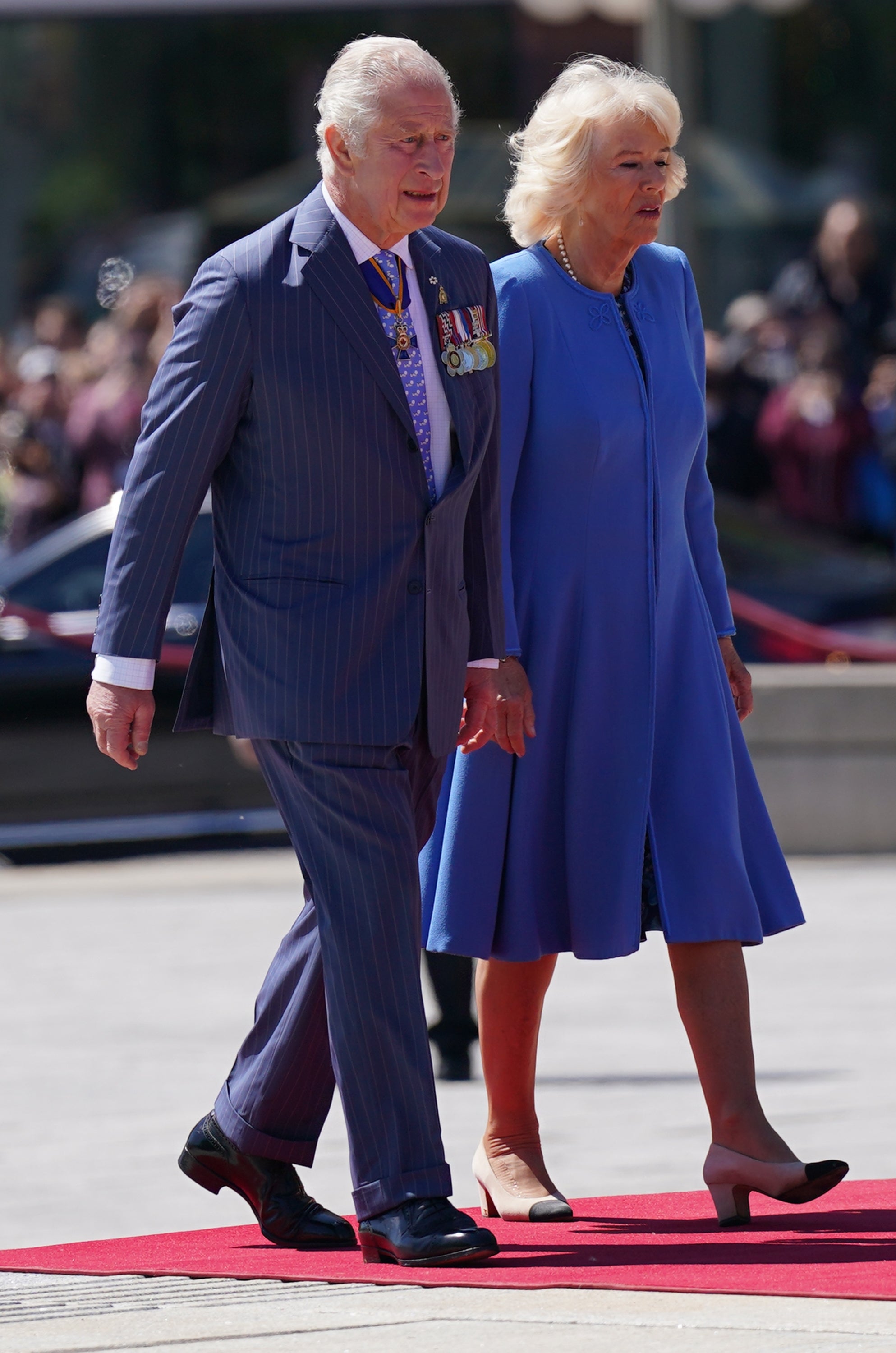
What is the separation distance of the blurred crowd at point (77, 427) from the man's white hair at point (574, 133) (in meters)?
8.55

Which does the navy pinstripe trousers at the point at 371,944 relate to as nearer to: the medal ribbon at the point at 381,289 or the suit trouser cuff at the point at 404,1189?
the suit trouser cuff at the point at 404,1189

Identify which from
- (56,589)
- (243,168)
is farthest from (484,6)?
(56,589)

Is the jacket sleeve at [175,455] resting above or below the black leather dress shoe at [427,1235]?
above

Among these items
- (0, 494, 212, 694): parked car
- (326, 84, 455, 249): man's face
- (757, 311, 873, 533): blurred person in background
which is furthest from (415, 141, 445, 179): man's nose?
(757, 311, 873, 533): blurred person in background

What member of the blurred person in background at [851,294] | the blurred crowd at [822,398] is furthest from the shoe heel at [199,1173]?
the blurred person in background at [851,294]

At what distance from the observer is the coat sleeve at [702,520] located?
16.5 ft

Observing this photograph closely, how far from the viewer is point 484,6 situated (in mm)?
18656

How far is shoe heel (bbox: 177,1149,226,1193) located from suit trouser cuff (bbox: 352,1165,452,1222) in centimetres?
43

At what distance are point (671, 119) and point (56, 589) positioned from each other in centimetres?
684

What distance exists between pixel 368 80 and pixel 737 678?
138cm

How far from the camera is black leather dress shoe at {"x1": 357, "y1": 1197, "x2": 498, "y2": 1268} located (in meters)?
4.23

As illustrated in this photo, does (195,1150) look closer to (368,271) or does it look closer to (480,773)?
(480,773)

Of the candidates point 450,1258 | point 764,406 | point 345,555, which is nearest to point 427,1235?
point 450,1258

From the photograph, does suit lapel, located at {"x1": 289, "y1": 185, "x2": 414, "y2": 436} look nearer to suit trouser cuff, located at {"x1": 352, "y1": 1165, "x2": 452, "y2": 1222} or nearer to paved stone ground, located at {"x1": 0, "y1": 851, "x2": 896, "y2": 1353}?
suit trouser cuff, located at {"x1": 352, "y1": 1165, "x2": 452, "y2": 1222}
